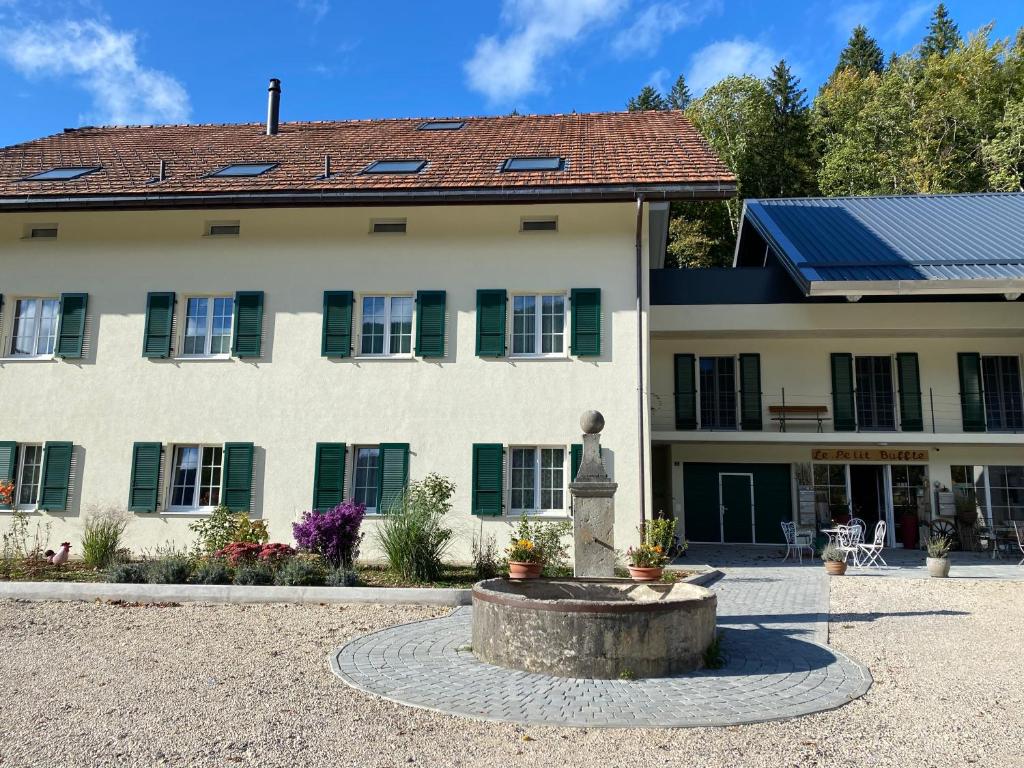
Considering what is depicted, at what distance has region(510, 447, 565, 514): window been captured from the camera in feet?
42.6

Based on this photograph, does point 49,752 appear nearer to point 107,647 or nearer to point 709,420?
point 107,647

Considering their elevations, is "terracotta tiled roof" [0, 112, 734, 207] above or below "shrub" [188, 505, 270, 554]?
above

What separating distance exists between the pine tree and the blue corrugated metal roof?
84.4 feet

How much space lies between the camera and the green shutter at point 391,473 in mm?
12930

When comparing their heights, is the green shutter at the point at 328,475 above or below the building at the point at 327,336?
below

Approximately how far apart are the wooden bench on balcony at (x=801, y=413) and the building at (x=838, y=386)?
31mm

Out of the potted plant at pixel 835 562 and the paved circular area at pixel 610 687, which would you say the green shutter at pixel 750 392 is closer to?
the potted plant at pixel 835 562

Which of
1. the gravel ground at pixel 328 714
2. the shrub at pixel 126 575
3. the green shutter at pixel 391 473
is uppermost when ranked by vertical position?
the green shutter at pixel 391 473

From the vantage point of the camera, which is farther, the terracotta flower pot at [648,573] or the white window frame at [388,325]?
the white window frame at [388,325]

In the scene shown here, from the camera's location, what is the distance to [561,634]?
5984mm

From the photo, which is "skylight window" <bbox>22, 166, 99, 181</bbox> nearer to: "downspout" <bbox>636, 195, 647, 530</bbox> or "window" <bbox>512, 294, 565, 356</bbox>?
"window" <bbox>512, 294, 565, 356</bbox>

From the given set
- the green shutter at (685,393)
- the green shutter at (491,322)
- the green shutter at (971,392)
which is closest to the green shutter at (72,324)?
the green shutter at (491,322)

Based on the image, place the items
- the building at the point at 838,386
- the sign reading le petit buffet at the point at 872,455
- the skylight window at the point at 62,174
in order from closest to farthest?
the skylight window at the point at 62,174
the building at the point at 838,386
the sign reading le petit buffet at the point at 872,455

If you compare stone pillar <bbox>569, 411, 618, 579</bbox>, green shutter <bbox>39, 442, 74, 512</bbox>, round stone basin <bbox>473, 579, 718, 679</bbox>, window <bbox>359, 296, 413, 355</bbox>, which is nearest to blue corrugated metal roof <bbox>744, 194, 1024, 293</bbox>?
window <bbox>359, 296, 413, 355</bbox>
